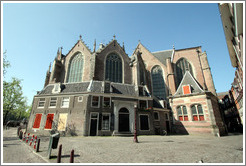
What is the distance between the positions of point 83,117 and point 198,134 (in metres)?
15.4

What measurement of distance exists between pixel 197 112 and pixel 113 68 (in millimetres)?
16595

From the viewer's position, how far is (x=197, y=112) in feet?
57.3

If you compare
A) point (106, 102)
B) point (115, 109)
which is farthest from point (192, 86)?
point (106, 102)

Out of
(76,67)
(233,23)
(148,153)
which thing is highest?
(76,67)

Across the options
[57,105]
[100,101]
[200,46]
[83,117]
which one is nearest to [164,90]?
[200,46]

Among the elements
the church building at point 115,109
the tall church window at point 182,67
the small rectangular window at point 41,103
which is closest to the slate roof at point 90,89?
the church building at point 115,109

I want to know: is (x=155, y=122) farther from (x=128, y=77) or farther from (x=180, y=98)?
(x=128, y=77)

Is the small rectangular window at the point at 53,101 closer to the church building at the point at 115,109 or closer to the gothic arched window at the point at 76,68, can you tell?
the church building at the point at 115,109

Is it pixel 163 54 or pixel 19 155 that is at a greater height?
pixel 163 54

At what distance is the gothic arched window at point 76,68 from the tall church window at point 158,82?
57.4 ft

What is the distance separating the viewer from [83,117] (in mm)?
14648

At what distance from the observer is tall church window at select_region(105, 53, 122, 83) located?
79.6 feet

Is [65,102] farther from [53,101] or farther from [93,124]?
[93,124]

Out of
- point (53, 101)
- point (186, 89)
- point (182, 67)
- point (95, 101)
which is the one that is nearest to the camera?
point (95, 101)
